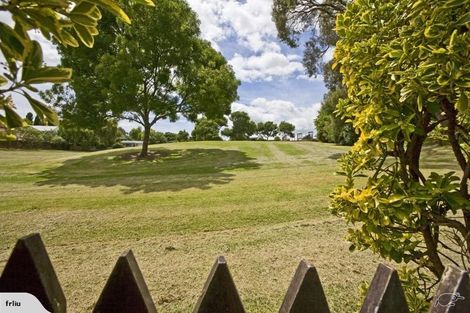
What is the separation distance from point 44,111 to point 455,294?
1.56 meters

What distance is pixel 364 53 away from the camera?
170 centimetres

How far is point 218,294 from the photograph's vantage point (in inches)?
42.2

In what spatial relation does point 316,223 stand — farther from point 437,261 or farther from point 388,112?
point 388,112

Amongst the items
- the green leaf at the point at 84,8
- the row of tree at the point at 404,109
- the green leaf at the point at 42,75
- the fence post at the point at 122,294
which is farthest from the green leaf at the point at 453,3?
the fence post at the point at 122,294

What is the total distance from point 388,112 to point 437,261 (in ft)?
3.29

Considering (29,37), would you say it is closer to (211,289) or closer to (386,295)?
(211,289)

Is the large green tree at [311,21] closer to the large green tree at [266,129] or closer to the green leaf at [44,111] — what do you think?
the green leaf at [44,111]

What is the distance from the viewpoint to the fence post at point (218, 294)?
3.49ft

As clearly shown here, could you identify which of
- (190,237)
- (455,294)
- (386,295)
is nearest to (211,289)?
(386,295)

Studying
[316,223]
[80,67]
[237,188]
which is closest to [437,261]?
[316,223]

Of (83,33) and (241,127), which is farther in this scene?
(241,127)

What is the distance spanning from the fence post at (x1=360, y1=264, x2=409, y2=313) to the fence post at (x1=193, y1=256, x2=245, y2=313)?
1.67 ft

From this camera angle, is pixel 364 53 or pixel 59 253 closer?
pixel 364 53

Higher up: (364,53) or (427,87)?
(364,53)
